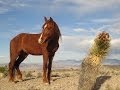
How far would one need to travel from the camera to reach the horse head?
16297 millimetres

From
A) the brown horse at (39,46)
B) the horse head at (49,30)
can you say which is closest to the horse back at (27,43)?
the brown horse at (39,46)

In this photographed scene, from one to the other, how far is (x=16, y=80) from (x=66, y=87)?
390 cm

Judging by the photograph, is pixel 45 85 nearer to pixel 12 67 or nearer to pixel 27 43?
pixel 27 43

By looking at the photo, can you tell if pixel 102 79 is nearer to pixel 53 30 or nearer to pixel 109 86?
pixel 109 86

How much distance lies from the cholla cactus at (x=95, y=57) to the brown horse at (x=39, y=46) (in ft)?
8.59

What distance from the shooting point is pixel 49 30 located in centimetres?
1631

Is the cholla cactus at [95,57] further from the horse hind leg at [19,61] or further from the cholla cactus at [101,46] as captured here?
the horse hind leg at [19,61]

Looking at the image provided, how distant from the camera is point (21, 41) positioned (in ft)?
61.3

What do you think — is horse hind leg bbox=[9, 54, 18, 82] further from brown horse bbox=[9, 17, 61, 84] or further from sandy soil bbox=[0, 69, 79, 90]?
sandy soil bbox=[0, 69, 79, 90]

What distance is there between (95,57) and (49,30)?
2991 millimetres

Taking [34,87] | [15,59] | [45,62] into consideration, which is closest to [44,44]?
[45,62]

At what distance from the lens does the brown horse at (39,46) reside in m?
16.4

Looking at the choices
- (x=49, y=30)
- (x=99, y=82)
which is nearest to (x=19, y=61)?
(x=49, y=30)

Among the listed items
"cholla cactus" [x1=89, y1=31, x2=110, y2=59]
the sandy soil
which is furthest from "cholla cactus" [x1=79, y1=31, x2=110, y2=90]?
the sandy soil
